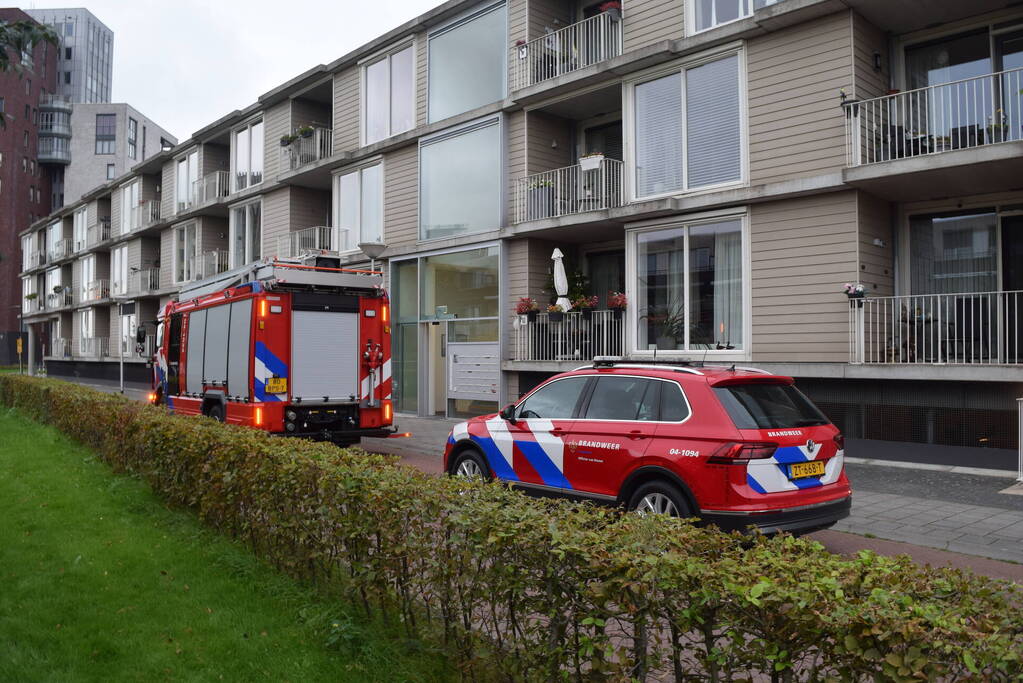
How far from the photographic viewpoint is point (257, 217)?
28781 millimetres

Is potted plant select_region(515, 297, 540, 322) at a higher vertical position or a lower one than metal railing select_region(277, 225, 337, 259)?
lower

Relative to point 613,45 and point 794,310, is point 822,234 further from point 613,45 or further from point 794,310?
point 613,45

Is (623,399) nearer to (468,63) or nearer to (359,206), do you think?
(468,63)

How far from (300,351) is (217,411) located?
2409 millimetres

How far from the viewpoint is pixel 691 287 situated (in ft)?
47.9

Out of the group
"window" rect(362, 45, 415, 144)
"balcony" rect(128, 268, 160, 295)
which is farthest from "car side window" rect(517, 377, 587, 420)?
"balcony" rect(128, 268, 160, 295)

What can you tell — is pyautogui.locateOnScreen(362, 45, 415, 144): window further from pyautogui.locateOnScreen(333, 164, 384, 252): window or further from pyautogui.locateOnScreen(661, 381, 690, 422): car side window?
pyautogui.locateOnScreen(661, 381, 690, 422): car side window

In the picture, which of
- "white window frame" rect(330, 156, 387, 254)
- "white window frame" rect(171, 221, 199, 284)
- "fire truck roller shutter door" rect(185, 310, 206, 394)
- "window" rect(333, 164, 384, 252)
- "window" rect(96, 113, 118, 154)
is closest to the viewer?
"fire truck roller shutter door" rect(185, 310, 206, 394)

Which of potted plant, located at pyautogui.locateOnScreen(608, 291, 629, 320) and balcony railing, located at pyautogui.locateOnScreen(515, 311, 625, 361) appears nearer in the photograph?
potted plant, located at pyautogui.locateOnScreen(608, 291, 629, 320)

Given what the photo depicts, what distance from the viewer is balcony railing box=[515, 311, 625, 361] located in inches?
637

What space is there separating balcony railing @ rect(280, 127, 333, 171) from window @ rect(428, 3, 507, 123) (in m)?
6.01

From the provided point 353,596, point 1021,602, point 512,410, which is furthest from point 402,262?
point 1021,602

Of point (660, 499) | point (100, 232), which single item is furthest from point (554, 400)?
point (100, 232)

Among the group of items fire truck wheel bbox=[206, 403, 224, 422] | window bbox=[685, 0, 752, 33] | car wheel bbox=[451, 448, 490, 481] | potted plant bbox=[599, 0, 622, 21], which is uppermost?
potted plant bbox=[599, 0, 622, 21]
